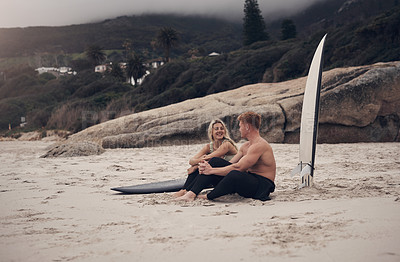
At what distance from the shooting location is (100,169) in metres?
6.64

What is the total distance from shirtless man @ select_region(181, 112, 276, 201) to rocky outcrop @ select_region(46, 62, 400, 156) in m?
6.70

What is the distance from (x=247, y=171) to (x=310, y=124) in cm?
92

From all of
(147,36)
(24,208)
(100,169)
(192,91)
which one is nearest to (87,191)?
(24,208)

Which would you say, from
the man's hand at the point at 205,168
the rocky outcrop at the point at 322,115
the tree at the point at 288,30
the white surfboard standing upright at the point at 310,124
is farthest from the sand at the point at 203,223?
the tree at the point at 288,30

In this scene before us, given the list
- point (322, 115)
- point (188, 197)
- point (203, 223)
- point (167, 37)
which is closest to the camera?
point (203, 223)

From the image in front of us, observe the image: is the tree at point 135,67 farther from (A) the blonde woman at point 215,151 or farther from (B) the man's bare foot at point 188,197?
(B) the man's bare foot at point 188,197

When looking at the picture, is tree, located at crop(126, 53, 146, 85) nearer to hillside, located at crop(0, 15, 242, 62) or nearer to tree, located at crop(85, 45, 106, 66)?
tree, located at crop(85, 45, 106, 66)

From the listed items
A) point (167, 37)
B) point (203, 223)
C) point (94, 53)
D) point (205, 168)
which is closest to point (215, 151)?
point (205, 168)

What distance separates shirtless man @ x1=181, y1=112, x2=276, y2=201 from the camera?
3.72 metres

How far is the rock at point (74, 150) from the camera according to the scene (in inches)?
347

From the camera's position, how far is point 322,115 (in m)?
10.2

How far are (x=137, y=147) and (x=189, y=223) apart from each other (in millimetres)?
8204

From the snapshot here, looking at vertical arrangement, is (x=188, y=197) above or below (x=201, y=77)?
below

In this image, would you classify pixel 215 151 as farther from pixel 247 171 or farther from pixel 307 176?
pixel 307 176
